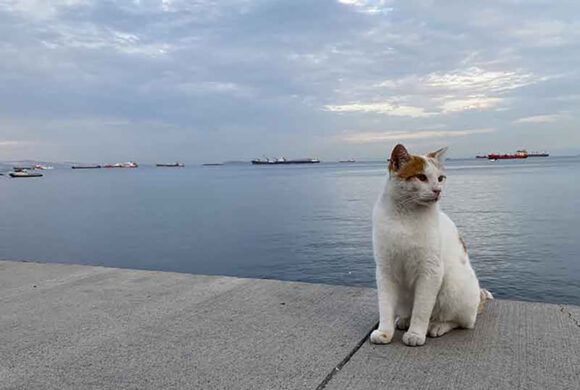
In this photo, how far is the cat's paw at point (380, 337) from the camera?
3143mm

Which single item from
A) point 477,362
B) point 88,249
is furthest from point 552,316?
point 88,249

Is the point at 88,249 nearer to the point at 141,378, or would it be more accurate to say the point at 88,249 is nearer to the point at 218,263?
the point at 218,263

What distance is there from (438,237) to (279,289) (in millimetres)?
1917

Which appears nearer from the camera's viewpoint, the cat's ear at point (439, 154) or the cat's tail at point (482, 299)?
the cat's ear at point (439, 154)

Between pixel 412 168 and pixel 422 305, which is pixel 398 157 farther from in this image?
pixel 422 305

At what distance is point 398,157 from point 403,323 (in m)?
1.27

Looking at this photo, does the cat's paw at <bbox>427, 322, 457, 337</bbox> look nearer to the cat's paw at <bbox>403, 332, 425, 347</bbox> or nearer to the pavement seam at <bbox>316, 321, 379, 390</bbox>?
the cat's paw at <bbox>403, 332, 425, 347</bbox>

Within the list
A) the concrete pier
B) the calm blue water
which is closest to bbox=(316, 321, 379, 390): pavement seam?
the concrete pier

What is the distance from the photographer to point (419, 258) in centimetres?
303

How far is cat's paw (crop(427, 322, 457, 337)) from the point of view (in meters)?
3.26

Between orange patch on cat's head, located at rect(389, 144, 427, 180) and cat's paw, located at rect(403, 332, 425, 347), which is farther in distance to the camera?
cat's paw, located at rect(403, 332, 425, 347)

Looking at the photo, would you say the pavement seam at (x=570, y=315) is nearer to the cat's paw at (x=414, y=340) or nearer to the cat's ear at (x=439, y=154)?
the cat's paw at (x=414, y=340)

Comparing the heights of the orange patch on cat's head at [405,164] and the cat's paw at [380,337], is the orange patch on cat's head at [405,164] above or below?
above

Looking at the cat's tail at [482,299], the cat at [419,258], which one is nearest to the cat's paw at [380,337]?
the cat at [419,258]
